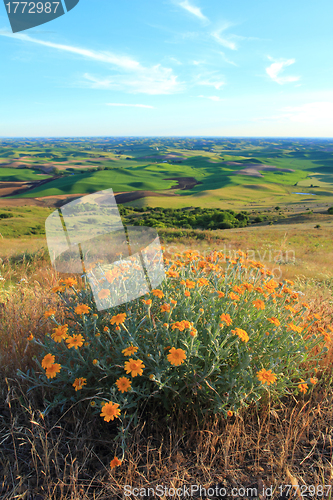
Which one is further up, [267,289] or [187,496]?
[267,289]

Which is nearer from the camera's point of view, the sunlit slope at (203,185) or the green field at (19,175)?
the sunlit slope at (203,185)

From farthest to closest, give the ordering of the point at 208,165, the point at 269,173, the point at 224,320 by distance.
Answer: the point at 208,165 < the point at 269,173 < the point at 224,320

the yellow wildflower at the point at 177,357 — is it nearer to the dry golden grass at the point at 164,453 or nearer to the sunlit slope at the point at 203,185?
the dry golden grass at the point at 164,453

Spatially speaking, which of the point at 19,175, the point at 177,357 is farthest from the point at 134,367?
the point at 19,175

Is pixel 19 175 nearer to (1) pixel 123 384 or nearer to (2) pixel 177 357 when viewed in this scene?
(1) pixel 123 384

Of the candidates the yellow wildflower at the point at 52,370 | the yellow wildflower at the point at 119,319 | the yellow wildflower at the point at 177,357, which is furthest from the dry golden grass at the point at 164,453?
the yellow wildflower at the point at 119,319

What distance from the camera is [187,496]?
1784 mm

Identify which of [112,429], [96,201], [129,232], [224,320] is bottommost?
[112,429]

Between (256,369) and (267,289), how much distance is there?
0.74m

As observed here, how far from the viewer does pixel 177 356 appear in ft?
6.31

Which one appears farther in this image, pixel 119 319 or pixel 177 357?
pixel 119 319

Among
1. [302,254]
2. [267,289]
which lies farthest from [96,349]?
[302,254]

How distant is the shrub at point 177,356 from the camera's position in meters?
2.00

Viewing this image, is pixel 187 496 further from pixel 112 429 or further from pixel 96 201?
pixel 96 201
